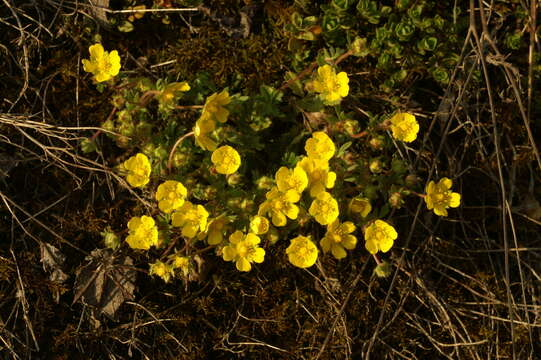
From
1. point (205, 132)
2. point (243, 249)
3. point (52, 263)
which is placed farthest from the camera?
point (52, 263)

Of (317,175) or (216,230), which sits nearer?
(317,175)

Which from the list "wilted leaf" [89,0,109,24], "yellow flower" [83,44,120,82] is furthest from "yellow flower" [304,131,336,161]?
"wilted leaf" [89,0,109,24]

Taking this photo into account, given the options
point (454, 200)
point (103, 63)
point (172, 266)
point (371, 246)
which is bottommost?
point (172, 266)

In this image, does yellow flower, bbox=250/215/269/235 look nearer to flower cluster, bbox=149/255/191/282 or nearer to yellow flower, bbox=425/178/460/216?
flower cluster, bbox=149/255/191/282

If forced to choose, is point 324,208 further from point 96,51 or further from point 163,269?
point 96,51

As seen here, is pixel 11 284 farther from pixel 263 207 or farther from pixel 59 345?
pixel 263 207

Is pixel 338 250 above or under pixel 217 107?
under

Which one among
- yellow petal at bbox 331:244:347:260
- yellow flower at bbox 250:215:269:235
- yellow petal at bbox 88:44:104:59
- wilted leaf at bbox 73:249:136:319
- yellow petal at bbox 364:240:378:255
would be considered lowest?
wilted leaf at bbox 73:249:136:319

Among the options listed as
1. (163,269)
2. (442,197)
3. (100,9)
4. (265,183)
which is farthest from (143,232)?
(442,197)
